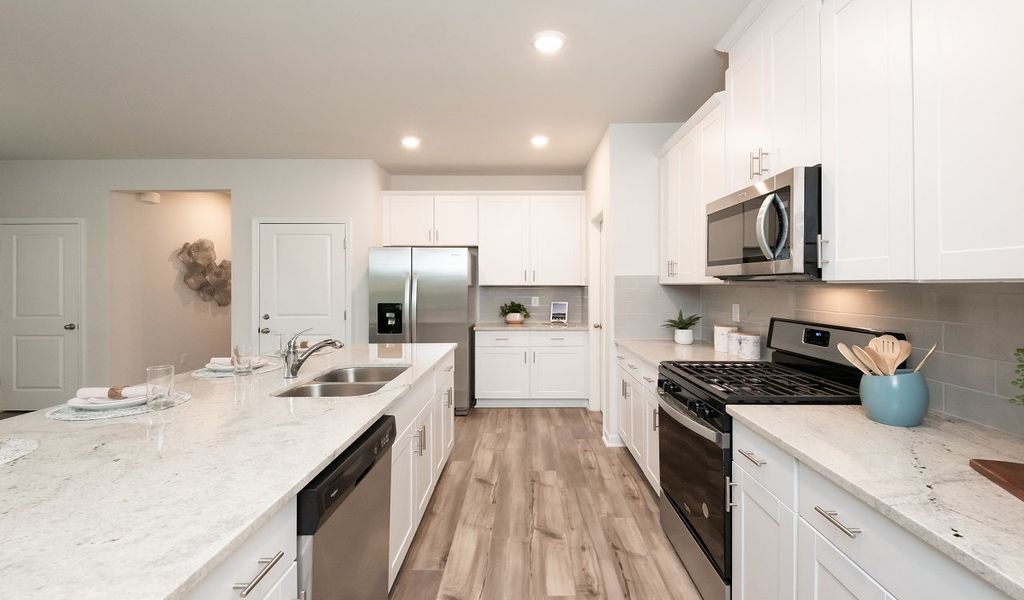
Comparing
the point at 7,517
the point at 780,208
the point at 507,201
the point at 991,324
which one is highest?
the point at 507,201

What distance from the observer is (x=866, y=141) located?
4.46ft

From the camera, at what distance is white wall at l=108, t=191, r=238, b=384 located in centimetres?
487

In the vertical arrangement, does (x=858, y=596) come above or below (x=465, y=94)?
below

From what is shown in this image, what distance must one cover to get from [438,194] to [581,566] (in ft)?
12.4

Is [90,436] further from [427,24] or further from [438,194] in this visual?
[438,194]

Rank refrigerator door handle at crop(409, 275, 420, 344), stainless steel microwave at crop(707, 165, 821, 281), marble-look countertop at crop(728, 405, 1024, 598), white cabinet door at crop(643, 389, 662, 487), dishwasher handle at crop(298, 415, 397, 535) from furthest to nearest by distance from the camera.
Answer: refrigerator door handle at crop(409, 275, 420, 344), white cabinet door at crop(643, 389, 662, 487), stainless steel microwave at crop(707, 165, 821, 281), dishwasher handle at crop(298, 415, 397, 535), marble-look countertop at crop(728, 405, 1024, 598)

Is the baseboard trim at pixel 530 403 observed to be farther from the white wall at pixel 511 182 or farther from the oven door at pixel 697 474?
the oven door at pixel 697 474

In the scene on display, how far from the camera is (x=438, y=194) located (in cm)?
489

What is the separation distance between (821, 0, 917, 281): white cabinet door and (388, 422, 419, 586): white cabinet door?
1.68m

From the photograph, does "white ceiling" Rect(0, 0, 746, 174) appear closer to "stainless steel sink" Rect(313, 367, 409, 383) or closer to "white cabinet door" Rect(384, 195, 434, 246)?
"white cabinet door" Rect(384, 195, 434, 246)

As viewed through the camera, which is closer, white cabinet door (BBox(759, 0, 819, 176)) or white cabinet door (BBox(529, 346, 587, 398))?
white cabinet door (BBox(759, 0, 819, 176))

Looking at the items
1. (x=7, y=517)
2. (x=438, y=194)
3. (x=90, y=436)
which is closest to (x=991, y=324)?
(x=7, y=517)

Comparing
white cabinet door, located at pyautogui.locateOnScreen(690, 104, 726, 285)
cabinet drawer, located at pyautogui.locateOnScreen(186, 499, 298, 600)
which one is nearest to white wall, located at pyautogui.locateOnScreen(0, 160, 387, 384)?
white cabinet door, located at pyautogui.locateOnScreen(690, 104, 726, 285)

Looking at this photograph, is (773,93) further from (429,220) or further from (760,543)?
(429,220)
